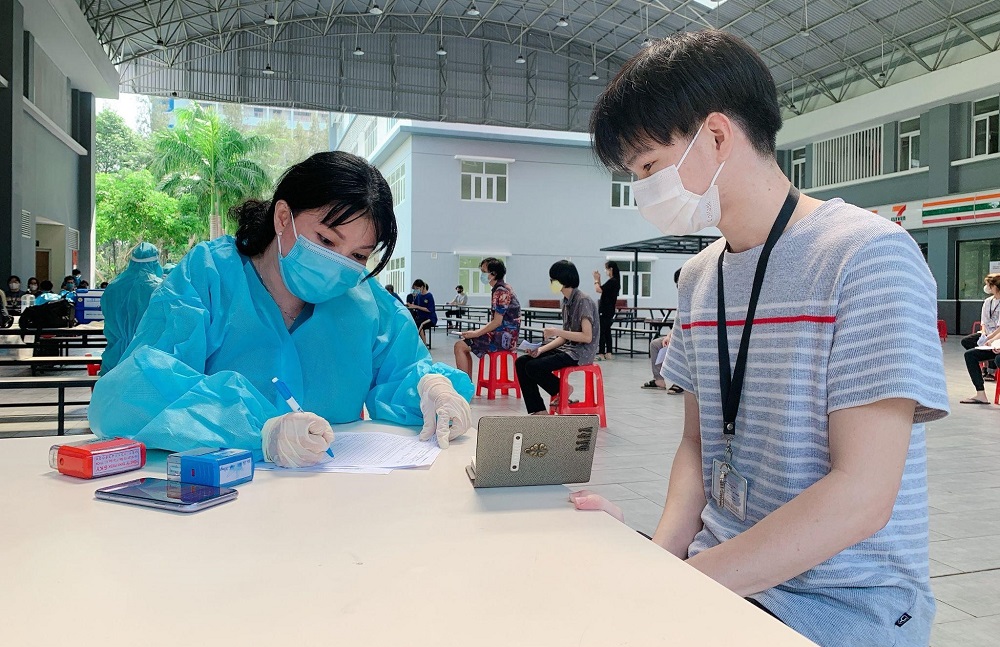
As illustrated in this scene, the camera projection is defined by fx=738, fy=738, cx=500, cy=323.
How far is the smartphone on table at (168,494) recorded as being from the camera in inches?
44.0

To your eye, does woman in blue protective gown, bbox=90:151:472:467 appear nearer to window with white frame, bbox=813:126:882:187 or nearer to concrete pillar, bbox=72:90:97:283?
window with white frame, bbox=813:126:882:187

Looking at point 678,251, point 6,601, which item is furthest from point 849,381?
point 678,251

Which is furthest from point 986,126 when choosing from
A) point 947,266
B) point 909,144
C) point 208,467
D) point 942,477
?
point 208,467

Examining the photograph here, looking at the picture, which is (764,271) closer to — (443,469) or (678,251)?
(443,469)

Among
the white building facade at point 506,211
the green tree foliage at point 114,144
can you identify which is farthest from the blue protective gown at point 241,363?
the green tree foliage at point 114,144

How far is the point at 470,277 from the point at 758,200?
20.3 m

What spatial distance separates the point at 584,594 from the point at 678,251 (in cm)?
1625

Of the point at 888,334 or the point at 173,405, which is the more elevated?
the point at 888,334

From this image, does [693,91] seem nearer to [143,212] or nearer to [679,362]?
[679,362]

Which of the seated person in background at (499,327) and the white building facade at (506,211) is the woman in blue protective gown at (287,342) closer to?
the seated person in background at (499,327)

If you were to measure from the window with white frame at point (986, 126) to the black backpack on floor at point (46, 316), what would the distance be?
16.5 metres

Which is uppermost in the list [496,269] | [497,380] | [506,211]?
[506,211]

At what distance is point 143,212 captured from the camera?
88.4 ft

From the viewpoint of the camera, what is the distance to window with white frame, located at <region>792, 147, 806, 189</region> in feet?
65.8
